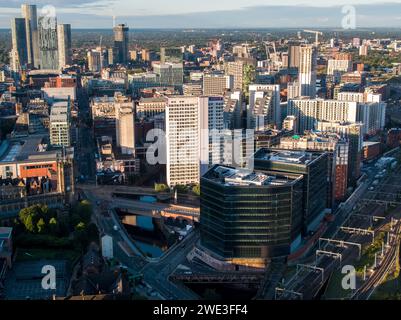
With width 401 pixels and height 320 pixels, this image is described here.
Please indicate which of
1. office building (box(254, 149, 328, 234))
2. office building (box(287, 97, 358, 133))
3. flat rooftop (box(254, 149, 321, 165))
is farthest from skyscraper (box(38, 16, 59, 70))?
office building (box(254, 149, 328, 234))

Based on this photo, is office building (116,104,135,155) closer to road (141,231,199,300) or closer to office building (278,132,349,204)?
office building (278,132,349,204)

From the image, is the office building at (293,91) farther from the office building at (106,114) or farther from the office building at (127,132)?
the office building at (127,132)

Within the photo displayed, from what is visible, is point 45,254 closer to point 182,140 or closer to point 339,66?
point 182,140

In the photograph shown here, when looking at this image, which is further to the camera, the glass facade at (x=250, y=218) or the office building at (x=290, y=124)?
the office building at (x=290, y=124)

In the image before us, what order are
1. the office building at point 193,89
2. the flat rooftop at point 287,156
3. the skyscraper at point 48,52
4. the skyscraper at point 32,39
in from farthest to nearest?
the skyscraper at point 48,52 < the skyscraper at point 32,39 < the office building at point 193,89 < the flat rooftop at point 287,156

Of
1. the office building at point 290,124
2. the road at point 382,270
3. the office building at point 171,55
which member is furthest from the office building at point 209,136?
the office building at point 171,55
